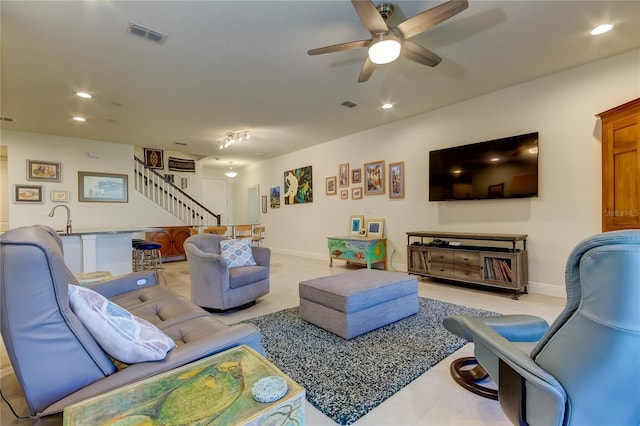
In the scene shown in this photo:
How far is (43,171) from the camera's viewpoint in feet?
18.5

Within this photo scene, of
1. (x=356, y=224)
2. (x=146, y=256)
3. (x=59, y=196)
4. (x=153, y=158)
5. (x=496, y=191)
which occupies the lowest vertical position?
(x=146, y=256)

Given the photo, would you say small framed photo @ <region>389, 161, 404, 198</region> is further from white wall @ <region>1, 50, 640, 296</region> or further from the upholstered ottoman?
the upholstered ottoman

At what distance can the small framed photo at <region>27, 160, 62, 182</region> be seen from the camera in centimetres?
552

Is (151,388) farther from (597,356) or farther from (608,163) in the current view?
(608,163)

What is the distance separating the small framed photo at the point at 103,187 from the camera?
20.0 ft

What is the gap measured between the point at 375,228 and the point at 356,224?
52cm

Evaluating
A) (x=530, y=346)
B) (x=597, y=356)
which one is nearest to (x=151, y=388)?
(x=597, y=356)

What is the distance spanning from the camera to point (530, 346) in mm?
1422

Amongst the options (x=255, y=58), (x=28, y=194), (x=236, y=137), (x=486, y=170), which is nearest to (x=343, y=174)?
(x=236, y=137)

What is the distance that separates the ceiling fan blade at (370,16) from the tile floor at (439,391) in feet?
8.21

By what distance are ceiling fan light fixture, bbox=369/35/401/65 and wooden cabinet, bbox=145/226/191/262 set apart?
616cm

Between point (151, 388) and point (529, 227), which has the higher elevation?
point (529, 227)

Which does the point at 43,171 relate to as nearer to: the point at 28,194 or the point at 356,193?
the point at 28,194

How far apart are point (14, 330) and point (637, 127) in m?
4.49
